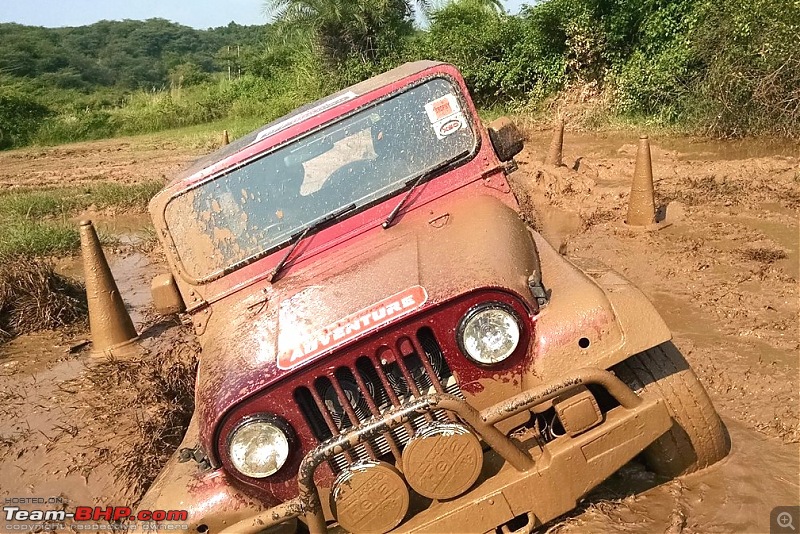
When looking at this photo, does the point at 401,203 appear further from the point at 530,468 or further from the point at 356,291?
the point at 530,468

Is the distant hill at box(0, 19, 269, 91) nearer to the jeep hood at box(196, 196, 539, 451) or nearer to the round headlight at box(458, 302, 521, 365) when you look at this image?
the jeep hood at box(196, 196, 539, 451)

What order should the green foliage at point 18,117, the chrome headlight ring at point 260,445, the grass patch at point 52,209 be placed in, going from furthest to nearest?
the green foliage at point 18,117 < the grass patch at point 52,209 < the chrome headlight ring at point 260,445

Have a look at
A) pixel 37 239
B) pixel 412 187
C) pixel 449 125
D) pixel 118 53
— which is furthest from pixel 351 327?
pixel 118 53

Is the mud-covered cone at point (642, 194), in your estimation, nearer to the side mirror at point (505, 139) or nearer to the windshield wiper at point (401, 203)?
the side mirror at point (505, 139)

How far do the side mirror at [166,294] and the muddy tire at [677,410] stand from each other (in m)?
2.05

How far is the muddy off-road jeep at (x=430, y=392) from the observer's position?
7.52ft

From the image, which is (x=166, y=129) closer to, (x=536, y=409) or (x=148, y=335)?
(x=148, y=335)

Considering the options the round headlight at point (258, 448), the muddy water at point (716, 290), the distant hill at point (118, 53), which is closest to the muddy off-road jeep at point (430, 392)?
the round headlight at point (258, 448)

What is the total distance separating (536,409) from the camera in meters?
2.43

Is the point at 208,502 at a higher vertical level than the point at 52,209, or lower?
lower

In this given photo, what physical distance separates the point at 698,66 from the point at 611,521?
35.9 feet

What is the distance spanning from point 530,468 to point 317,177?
176 centimetres

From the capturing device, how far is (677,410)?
8.64 feet

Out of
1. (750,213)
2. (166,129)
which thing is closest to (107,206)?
(750,213)
